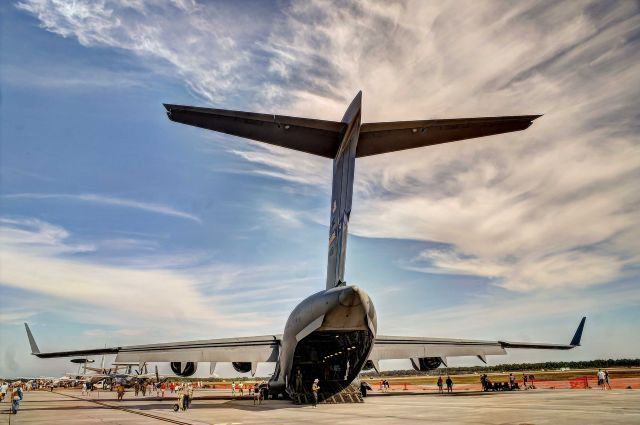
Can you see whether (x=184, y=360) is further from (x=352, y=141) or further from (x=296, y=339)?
(x=352, y=141)

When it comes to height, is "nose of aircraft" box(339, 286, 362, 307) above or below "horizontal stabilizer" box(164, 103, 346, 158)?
below

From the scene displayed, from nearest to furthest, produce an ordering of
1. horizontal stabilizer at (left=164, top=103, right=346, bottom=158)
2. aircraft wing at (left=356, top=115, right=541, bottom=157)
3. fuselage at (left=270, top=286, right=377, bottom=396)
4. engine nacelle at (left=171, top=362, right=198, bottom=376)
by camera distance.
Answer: horizontal stabilizer at (left=164, top=103, right=346, bottom=158) → aircraft wing at (left=356, top=115, right=541, bottom=157) → fuselage at (left=270, top=286, right=377, bottom=396) → engine nacelle at (left=171, top=362, right=198, bottom=376)

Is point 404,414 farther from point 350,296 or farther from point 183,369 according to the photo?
point 183,369

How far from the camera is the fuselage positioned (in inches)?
526

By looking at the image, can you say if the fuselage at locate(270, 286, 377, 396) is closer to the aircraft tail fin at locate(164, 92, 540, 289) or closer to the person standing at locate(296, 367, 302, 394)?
the person standing at locate(296, 367, 302, 394)

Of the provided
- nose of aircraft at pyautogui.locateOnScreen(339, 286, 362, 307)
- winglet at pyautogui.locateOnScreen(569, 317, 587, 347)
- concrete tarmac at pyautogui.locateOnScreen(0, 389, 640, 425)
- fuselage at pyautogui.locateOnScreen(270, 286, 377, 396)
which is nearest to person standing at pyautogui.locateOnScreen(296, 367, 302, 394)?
fuselage at pyautogui.locateOnScreen(270, 286, 377, 396)

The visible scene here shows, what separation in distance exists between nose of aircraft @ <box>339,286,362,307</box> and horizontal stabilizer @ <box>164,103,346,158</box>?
5.45 m

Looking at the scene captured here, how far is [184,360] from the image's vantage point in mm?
19422

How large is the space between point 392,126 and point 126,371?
186 ft

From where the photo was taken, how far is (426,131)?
13797 millimetres

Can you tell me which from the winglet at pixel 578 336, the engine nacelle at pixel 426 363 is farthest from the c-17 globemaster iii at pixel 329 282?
the winglet at pixel 578 336

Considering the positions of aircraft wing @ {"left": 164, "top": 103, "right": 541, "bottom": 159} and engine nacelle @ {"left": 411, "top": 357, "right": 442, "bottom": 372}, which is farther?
engine nacelle @ {"left": 411, "top": 357, "right": 442, "bottom": 372}

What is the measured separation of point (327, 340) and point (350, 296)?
5260 millimetres

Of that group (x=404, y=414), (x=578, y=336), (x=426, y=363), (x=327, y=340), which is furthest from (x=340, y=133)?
(x=578, y=336)
